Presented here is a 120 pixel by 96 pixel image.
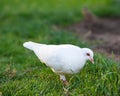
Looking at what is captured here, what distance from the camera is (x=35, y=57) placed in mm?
6973

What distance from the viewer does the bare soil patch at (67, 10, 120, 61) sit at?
318 inches

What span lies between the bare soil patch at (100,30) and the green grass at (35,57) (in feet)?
0.99

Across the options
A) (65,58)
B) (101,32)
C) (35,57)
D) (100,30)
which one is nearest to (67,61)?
(65,58)

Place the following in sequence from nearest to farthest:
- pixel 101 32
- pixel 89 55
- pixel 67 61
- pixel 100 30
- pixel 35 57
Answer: pixel 67 61
pixel 89 55
pixel 35 57
pixel 101 32
pixel 100 30

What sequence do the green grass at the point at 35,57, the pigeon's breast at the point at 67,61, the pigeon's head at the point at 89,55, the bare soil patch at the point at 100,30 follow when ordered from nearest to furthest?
the green grass at the point at 35,57
the pigeon's breast at the point at 67,61
the pigeon's head at the point at 89,55
the bare soil patch at the point at 100,30

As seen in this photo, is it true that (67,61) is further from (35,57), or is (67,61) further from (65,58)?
(35,57)

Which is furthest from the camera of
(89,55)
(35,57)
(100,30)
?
(100,30)

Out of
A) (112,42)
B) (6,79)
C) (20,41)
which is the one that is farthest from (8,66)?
(112,42)

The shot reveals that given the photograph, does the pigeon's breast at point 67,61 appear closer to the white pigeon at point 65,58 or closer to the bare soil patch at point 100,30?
the white pigeon at point 65,58

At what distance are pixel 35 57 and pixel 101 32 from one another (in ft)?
9.11

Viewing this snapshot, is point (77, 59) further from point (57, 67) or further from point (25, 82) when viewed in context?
point (25, 82)

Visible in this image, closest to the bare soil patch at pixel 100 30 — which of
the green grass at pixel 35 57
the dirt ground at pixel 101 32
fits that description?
the dirt ground at pixel 101 32

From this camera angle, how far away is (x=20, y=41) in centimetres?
804

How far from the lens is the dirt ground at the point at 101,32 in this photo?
312 inches
